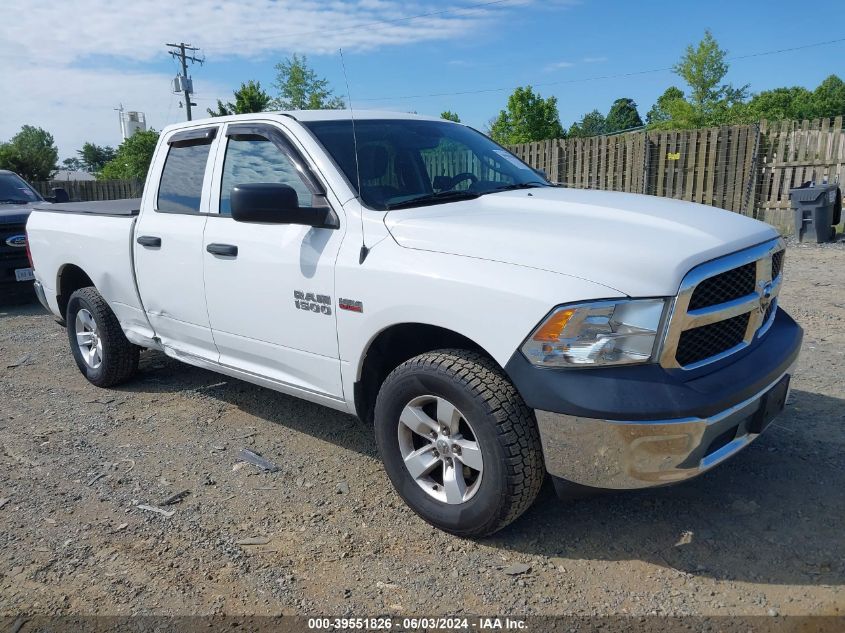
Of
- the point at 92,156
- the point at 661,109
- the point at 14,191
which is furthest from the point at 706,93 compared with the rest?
the point at 92,156

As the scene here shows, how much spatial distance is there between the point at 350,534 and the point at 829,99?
102m

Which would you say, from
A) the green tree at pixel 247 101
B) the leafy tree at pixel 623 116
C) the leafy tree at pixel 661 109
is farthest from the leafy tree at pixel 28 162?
the leafy tree at pixel 623 116

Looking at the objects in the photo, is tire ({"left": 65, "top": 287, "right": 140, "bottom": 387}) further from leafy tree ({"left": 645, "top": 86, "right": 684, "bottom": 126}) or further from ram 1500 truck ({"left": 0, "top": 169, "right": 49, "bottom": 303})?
leafy tree ({"left": 645, "top": 86, "right": 684, "bottom": 126})

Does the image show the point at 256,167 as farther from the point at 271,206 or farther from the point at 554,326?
the point at 554,326

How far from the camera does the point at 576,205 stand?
3.29 metres

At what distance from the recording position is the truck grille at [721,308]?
2.55 m

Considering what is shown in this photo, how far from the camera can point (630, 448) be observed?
2.52m

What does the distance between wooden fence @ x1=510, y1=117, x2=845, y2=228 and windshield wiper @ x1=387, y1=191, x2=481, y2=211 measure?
9.22 m

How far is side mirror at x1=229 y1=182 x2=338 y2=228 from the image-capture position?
318 centimetres

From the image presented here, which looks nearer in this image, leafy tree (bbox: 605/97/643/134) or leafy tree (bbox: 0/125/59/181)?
leafy tree (bbox: 0/125/59/181)

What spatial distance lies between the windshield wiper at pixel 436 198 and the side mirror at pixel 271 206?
0.35 metres

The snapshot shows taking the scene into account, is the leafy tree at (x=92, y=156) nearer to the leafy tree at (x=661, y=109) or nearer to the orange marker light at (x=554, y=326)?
the leafy tree at (x=661, y=109)

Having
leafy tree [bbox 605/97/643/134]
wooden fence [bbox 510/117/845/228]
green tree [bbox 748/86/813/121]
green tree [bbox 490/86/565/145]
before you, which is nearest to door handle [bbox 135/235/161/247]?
wooden fence [bbox 510/117/845/228]

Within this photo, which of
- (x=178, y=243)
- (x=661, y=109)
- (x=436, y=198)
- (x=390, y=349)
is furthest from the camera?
(x=661, y=109)
